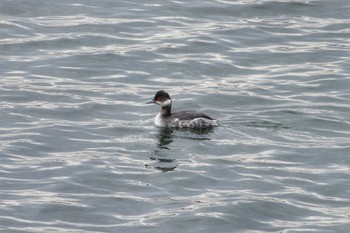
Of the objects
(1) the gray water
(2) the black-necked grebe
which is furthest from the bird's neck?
(1) the gray water

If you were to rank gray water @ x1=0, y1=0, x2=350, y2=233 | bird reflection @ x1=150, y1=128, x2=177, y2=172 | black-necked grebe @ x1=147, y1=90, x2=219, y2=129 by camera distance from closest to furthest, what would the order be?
1. gray water @ x1=0, y1=0, x2=350, y2=233
2. bird reflection @ x1=150, y1=128, x2=177, y2=172
3. black-necked grebe @ x1=147, y1=90, x2=219, y2=129

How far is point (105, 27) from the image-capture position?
2786 centimetres

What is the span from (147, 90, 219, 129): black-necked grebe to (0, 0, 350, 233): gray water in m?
0.21

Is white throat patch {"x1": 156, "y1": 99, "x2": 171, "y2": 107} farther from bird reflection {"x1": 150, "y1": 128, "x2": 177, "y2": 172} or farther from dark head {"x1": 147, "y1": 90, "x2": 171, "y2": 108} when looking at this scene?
bird reflection {"x1": 150, "y1": 128, "x2": 177, "y2": 172}

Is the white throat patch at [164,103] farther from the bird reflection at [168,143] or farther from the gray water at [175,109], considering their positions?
the bird reflection at [168,143]

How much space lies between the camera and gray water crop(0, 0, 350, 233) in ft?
56.9

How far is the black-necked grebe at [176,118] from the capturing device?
2153 centimetres

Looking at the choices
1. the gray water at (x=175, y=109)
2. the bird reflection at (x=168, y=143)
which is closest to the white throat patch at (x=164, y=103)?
the gray water at (x=175, y=109)

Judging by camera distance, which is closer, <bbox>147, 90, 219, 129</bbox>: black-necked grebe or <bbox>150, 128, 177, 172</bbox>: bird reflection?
<bbox>150, 128, 177, 172</bbox>: bird reflection

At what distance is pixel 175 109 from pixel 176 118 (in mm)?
1370

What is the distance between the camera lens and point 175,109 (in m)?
23.4

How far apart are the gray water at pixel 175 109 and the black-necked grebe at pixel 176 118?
0.21 m

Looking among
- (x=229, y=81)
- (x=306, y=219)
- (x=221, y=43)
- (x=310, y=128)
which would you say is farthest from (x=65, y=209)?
(x=221, y=43)

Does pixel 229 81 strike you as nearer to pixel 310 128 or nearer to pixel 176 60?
pixel 176 60
